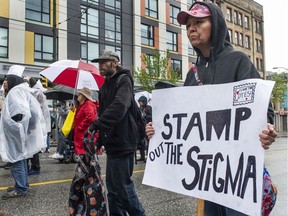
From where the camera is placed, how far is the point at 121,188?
3.44 meters

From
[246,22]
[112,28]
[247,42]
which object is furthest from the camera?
[247,42]

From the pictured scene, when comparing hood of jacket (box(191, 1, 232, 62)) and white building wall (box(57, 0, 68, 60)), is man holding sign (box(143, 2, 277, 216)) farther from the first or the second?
white building wall (box(57, 0, 68, 60))

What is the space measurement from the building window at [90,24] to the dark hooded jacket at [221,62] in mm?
25525

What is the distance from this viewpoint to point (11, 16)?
22531mm

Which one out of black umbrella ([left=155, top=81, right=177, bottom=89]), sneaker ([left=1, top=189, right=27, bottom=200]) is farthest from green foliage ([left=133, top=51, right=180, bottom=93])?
black umbrella ([left=155, top=81, right=177, bottom=89])

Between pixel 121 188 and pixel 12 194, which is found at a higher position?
pixel 121 188

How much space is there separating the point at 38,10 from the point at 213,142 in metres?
24.1

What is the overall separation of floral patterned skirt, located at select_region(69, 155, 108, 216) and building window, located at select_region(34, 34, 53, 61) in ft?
69.5

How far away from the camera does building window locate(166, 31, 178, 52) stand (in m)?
34.5

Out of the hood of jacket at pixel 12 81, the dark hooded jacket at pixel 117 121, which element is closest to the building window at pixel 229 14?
the hood of jacket at pixel 12 81

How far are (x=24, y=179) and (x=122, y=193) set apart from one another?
2.55 metres

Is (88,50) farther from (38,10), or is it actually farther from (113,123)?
(113,123)

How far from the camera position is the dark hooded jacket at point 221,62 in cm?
215

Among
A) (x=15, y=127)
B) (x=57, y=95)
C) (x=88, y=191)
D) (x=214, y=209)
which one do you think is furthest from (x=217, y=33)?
(x=57, y=95)
